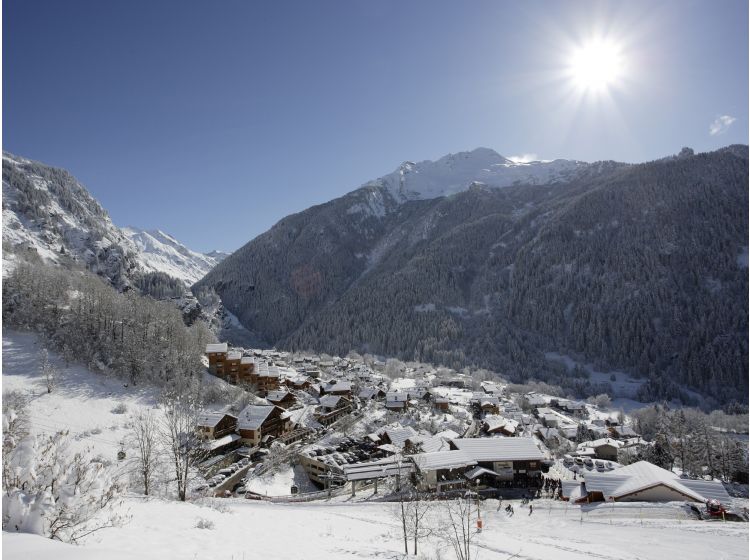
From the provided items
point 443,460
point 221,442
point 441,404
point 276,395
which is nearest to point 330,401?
point 276,395

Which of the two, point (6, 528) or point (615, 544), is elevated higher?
point (6, 528)

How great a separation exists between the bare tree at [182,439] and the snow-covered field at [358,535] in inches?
116

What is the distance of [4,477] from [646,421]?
107136 millimetres

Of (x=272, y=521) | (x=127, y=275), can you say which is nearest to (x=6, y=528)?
(x=272, y=521)

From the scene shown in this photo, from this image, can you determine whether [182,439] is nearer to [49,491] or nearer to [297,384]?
[49,491]

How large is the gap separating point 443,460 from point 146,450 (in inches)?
1034

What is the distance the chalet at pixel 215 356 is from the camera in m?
67.0

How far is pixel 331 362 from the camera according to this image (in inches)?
4902

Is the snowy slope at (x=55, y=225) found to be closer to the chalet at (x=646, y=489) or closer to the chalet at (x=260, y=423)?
the chalet at (x=260, y=423)

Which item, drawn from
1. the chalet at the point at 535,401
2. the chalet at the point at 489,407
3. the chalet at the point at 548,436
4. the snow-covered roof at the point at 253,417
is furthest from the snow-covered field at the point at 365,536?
the chalet at the point at 535,401

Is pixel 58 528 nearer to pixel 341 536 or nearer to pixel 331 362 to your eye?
pixel 341 536

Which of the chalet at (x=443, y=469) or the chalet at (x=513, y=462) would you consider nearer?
the chalet at (x=443, y=469)

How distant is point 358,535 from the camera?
19.1m

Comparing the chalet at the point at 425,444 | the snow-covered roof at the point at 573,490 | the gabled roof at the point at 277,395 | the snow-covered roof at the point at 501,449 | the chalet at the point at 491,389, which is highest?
the gabled roof at the point at 277,395
